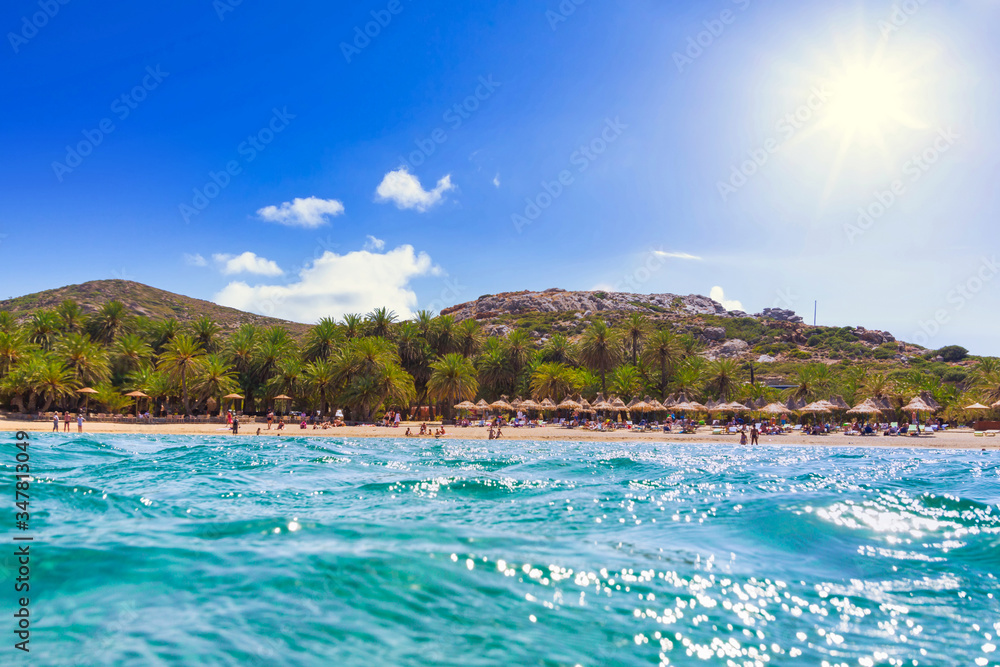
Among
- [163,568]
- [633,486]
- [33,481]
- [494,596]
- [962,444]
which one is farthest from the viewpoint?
[962,444]

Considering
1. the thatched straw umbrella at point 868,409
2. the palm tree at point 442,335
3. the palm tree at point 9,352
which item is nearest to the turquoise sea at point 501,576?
the thatched straw umbrella at point 868,409

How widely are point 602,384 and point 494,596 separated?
2252 inches

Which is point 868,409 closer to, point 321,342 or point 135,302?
point 321,342

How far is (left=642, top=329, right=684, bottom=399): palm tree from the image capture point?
5943cm

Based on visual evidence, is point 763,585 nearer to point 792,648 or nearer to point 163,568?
point 792,648

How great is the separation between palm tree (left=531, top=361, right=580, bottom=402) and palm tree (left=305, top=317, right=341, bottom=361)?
69.5 feet

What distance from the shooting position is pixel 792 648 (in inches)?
202

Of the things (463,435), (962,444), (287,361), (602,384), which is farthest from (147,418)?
(962,444)

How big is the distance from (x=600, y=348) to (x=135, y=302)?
323 feet

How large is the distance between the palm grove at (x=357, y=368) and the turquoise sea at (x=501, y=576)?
40.3m

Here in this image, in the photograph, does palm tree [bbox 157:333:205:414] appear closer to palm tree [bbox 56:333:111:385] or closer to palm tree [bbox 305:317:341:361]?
palm tree [bbox 56:333:111:385]

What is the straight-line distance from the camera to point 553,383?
58.6 meters

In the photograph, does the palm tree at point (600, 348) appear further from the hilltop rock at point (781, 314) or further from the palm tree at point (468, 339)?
the hilltop rock at point (781, 314)

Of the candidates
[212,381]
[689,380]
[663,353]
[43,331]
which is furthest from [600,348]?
[43,331]
